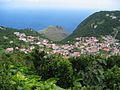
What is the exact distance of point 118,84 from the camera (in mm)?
17375

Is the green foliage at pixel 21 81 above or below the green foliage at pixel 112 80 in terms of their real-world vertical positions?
above

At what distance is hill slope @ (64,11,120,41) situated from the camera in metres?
137

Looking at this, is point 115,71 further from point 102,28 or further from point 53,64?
point 102,28

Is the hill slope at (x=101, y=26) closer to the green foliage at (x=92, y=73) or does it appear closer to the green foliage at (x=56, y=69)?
the green foliage at (x=92, y=73)

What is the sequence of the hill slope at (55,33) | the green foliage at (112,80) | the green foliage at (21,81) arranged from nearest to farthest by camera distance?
the green foliage at (21,81), the green foliage at (112,80), the hill slope at (55,33)

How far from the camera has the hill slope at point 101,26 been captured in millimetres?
136800

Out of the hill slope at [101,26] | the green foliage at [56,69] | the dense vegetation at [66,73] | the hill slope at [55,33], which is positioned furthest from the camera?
the hill slope at [55,33]

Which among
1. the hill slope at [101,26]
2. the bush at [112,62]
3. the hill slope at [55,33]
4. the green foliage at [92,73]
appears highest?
the green foliage at [92,73]

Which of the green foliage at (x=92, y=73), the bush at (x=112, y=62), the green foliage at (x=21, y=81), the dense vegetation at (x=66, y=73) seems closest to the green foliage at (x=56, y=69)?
the dense vegetation at (x=66, y=73)

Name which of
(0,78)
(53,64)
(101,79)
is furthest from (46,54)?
(0,78)

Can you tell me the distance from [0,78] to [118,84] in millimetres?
5161

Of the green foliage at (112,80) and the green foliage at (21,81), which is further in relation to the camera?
the green foliage at (112,80)

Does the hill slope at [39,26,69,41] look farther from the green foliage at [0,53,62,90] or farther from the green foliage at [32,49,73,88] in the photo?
the green foliage at [0,53,62,90]

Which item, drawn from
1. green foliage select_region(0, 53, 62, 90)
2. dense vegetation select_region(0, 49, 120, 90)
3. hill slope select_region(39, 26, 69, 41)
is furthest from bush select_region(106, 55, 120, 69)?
hill slope select_region(39, 26, 69, 41)
